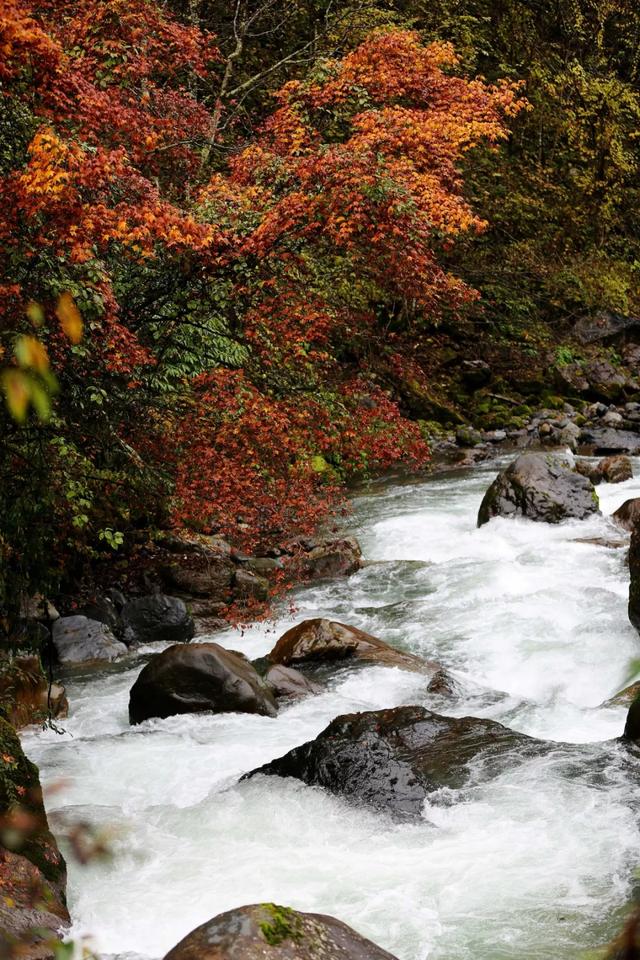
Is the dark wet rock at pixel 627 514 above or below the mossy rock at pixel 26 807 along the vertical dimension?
below

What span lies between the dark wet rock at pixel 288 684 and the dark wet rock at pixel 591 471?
9515 millimetres

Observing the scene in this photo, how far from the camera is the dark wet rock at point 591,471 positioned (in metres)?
17.2

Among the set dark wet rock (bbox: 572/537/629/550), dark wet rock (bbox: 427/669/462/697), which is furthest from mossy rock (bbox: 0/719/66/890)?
dark wet rock (bbox: 572/537/629/550)

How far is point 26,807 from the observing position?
558 cm

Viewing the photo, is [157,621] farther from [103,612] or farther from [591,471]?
[591,471]

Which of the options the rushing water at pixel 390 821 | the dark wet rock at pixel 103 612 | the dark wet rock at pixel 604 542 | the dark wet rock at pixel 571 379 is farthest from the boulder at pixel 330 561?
the dark wet rock at pixel 571 379

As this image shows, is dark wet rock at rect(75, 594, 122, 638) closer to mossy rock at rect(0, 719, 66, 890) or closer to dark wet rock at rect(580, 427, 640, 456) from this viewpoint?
mossy rock at rect(0, 719, 66, 890)

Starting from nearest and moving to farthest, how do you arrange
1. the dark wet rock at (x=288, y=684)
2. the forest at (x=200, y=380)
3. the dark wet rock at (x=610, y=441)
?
the forest at (x=200, y=380) → the dark wet rock at (x=288, y=684) → the dark wet rock at (x=610, y=441)

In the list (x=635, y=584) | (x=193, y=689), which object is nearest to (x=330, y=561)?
(x=635, y=584)

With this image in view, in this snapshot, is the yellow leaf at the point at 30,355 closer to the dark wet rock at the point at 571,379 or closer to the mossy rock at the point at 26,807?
the mossy rock at the point at 26,807

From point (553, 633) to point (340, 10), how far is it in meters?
16.1

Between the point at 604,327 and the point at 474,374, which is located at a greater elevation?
the point at 604,327

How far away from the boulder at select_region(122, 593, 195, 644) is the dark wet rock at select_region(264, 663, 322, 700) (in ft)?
6.93

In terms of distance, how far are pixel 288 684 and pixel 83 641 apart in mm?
2797
